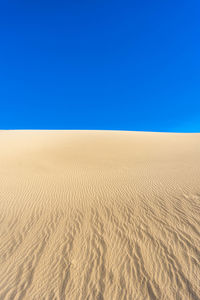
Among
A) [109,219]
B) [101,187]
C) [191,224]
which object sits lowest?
[191,224]

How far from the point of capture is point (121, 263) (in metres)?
3.34

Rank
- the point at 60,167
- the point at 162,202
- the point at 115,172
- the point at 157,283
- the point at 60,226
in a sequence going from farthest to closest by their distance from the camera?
the point at 60,167 → the point at 115,172 → the point at 162,202 → the point at 60,226 → the point at 157,283

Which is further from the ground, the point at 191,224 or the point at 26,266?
the point at 191,224

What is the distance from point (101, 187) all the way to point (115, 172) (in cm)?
272

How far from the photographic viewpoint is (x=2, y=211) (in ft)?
19.4

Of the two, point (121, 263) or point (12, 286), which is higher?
point (121, 263)

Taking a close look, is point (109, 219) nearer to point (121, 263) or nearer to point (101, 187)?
point (121, 263)

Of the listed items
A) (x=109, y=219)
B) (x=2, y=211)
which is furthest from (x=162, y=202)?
(x=2, y=211)

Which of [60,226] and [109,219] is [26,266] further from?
[109,219]

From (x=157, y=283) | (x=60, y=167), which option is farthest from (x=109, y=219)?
(x=60, y=167)

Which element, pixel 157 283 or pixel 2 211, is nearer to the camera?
pixel 157 283

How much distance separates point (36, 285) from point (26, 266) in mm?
615

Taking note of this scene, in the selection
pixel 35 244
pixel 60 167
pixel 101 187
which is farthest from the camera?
pixel 60 167

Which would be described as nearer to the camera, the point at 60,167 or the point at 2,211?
the point at 2,211
